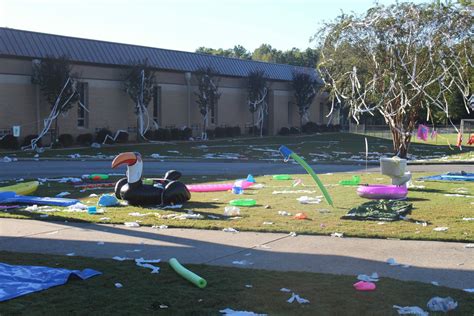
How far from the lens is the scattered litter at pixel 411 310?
537 centimetres

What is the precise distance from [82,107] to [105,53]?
4186 millimetres

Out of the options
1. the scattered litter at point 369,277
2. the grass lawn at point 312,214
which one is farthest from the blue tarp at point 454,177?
the scattered litter at point 369,277

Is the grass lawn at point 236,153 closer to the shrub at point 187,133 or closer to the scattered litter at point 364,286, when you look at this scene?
the shrub at point 187,133

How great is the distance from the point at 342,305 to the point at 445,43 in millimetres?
17389

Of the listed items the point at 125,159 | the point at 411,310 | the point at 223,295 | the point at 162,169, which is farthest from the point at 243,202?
the point at 162,169

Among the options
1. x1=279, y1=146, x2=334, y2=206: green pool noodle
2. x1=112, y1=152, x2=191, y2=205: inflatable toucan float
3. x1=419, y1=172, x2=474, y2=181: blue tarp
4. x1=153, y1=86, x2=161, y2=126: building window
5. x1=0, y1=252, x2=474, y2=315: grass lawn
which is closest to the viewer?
x1=0, y1=252, x2=474, y2=315: grass lawn

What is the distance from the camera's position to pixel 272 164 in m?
27.0

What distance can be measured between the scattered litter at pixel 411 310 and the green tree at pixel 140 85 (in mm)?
36368

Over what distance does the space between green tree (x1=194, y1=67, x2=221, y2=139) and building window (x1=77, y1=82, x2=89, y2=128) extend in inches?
390

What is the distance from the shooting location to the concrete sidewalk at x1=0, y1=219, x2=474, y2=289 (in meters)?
7.14

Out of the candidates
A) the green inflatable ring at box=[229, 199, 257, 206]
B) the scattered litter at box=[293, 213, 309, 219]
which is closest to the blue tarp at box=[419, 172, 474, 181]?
the green inflatable ring at box=[229, 199, 257, 206]

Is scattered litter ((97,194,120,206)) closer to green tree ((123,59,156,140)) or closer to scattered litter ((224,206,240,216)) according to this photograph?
scattered litter ((224,206,240,216))

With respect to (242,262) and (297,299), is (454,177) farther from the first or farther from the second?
(297,299)

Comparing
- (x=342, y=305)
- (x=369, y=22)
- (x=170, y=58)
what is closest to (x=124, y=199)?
(x=342, y=305)
